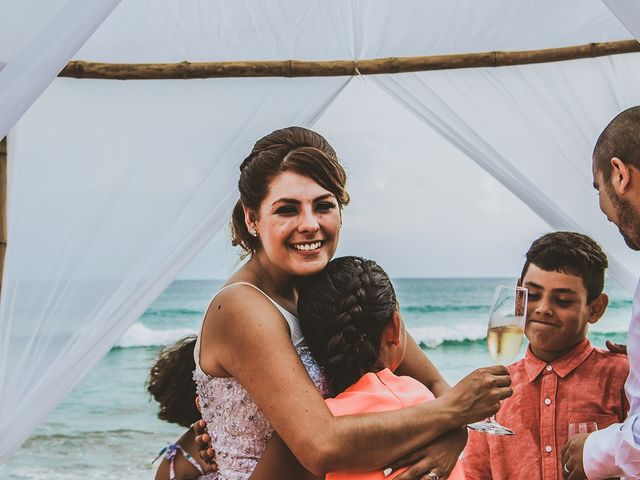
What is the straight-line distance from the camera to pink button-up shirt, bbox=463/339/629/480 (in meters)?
3.05

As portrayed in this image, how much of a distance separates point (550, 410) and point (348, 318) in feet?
4.12

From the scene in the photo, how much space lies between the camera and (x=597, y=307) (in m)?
3.17

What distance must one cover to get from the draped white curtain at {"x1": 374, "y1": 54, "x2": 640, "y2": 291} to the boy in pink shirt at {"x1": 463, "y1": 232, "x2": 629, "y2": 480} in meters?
0.79

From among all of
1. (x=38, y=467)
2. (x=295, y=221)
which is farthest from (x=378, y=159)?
(x=295, y=221)

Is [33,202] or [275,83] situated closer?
[33,202]

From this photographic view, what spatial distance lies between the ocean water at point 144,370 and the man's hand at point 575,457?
14.1 feet

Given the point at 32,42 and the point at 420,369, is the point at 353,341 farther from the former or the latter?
the point at 32,42

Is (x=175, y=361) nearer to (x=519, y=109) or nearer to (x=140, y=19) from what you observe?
(x=140, y=19)

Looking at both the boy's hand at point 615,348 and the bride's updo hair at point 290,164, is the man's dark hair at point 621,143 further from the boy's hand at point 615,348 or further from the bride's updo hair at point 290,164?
the boy's hand at point 615,348

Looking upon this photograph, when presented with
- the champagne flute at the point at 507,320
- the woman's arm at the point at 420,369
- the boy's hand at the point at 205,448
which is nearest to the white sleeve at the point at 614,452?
the champagne flute at the point at 507,320

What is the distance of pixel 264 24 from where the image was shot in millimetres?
3641

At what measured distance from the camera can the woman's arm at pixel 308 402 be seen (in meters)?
2.04

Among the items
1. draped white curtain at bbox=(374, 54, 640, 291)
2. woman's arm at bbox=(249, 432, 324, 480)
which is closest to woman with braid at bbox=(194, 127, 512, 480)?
woman's arm at bbox=(249, 432, 324, 480)

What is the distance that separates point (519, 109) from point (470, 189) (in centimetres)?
2007
